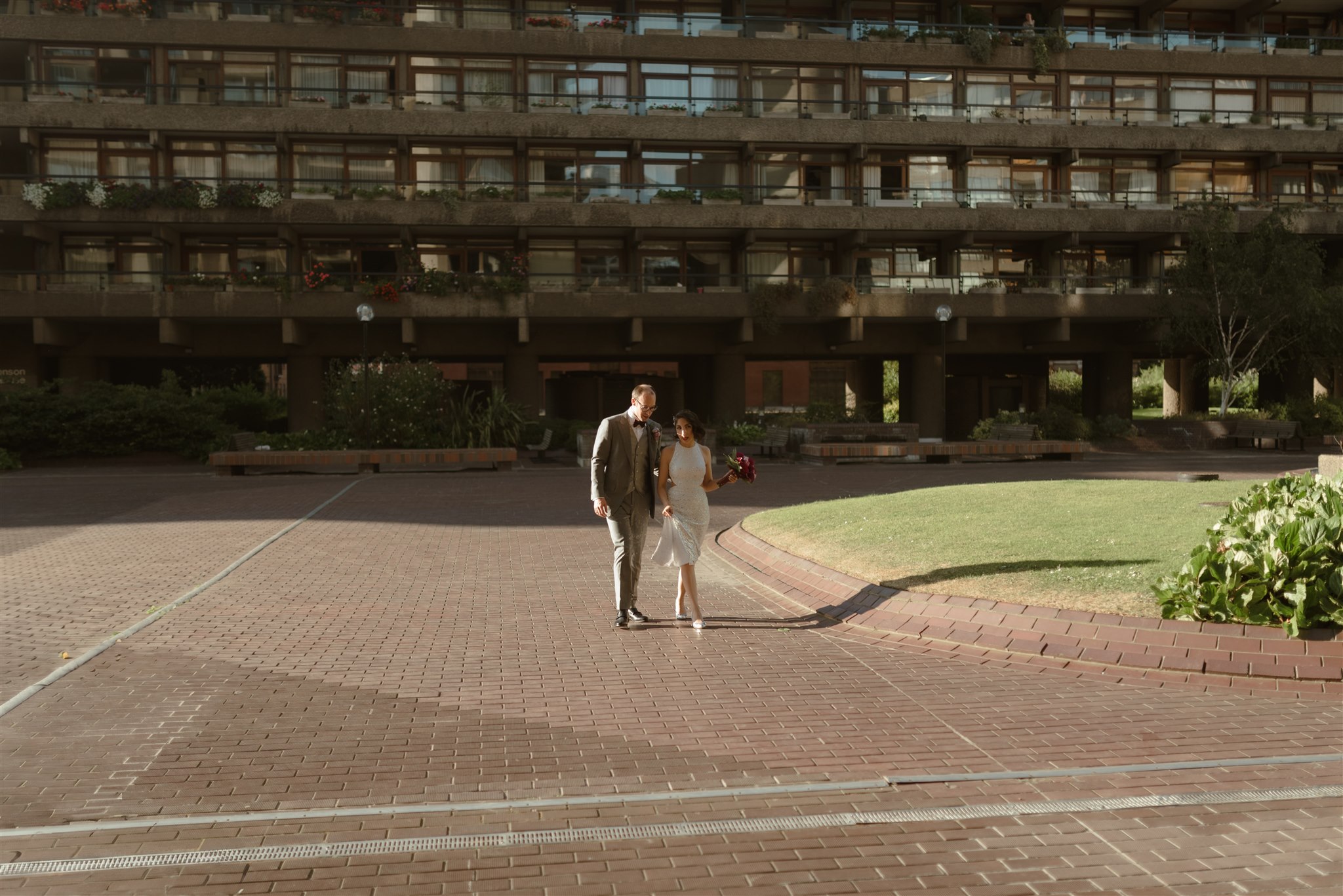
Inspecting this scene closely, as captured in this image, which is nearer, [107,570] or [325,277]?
[107,570]

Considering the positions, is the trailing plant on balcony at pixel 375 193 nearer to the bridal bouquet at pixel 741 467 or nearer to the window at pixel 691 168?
the window at pixel 691 168

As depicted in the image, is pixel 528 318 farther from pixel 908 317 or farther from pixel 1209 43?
pixel 1209 43

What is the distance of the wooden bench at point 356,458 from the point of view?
2673 centimetres

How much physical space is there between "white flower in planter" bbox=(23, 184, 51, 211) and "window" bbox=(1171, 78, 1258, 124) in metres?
39.4

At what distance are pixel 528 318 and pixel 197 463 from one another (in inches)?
482

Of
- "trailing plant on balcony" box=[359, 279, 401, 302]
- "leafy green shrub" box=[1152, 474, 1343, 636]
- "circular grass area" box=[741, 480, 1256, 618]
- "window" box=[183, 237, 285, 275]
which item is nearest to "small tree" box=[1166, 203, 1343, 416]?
"circular grass area" box=[741, 480, 1256, 618]

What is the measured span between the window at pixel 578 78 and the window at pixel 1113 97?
1676cm

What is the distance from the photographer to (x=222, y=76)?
3891 cm

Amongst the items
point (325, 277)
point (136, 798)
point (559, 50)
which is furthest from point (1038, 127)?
point (136, 798)

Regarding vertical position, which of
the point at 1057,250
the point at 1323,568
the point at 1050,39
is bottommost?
the point at 1323,568

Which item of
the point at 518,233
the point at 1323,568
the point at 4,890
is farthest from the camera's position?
the point at 518,233

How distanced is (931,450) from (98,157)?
96.3 feet

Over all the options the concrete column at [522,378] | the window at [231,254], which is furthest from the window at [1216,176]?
the window at [231,254]

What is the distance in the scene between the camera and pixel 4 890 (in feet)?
Result: 14.0
